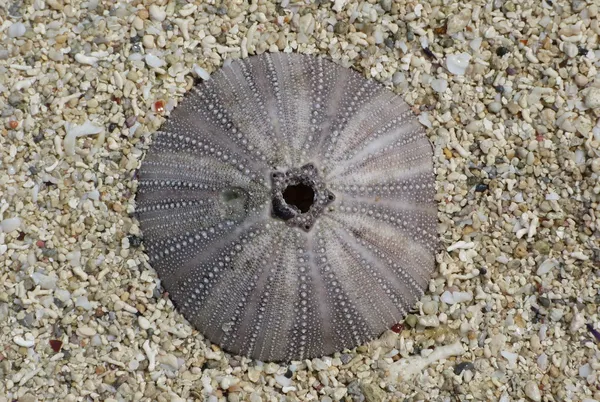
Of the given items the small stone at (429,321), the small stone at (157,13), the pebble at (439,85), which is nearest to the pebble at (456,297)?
the small stone at (429,321)

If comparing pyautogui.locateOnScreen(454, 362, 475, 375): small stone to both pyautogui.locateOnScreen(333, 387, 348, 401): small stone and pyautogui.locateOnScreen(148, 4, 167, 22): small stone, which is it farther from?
pyautogui.locateOnScreen(148, 4, 167, 22): small stone

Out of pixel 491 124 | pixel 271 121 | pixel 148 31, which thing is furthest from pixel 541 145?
pixel 148 31

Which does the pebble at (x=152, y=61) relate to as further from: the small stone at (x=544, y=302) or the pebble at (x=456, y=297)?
the small stone at (x=544, y=302)

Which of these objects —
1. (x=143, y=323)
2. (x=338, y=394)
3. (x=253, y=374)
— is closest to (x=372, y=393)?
(x=338, y=394)

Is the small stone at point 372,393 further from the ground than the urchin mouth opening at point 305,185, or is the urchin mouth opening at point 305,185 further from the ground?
the urchin mouth opening at point 305,185

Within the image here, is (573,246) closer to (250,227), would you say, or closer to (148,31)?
(250,227)

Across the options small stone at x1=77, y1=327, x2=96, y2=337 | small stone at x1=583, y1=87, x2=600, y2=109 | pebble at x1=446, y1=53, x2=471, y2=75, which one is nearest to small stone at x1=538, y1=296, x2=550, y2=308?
small stone at x1=583, y1=87, x2=600, y2=109
